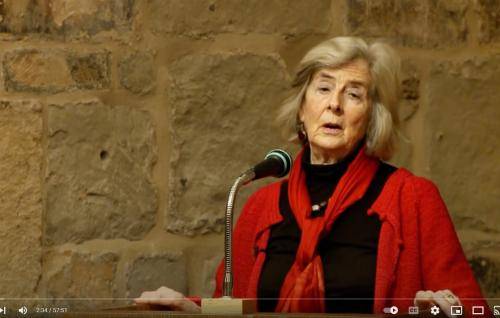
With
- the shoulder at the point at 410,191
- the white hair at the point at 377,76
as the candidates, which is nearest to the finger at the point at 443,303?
the shoulder at the point at 410,191

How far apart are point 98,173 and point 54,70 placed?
0.31 m

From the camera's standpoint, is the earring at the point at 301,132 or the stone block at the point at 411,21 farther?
the stone block at the point at 411,21

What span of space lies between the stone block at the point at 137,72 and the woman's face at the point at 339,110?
0.62m

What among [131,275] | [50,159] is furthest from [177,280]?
[50,159]

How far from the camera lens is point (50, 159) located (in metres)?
2.88

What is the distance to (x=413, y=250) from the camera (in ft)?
7.57

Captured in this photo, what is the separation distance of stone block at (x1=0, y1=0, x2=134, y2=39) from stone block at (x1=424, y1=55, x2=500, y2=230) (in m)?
0.90

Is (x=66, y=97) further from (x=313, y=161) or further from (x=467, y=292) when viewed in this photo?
(x=467, y=292)

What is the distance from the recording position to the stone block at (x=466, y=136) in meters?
3.00

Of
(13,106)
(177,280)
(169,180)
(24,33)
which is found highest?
(24,33)

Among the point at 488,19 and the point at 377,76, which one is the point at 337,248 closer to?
the point at 377,76

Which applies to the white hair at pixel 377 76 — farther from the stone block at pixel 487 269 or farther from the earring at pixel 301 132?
the stone block at pixel 487 269

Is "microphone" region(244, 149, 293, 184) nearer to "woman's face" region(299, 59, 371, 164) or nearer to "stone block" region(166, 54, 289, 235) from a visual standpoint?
"woman's face" region(299, 59, 371, 164)

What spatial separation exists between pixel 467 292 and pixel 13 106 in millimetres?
1319
